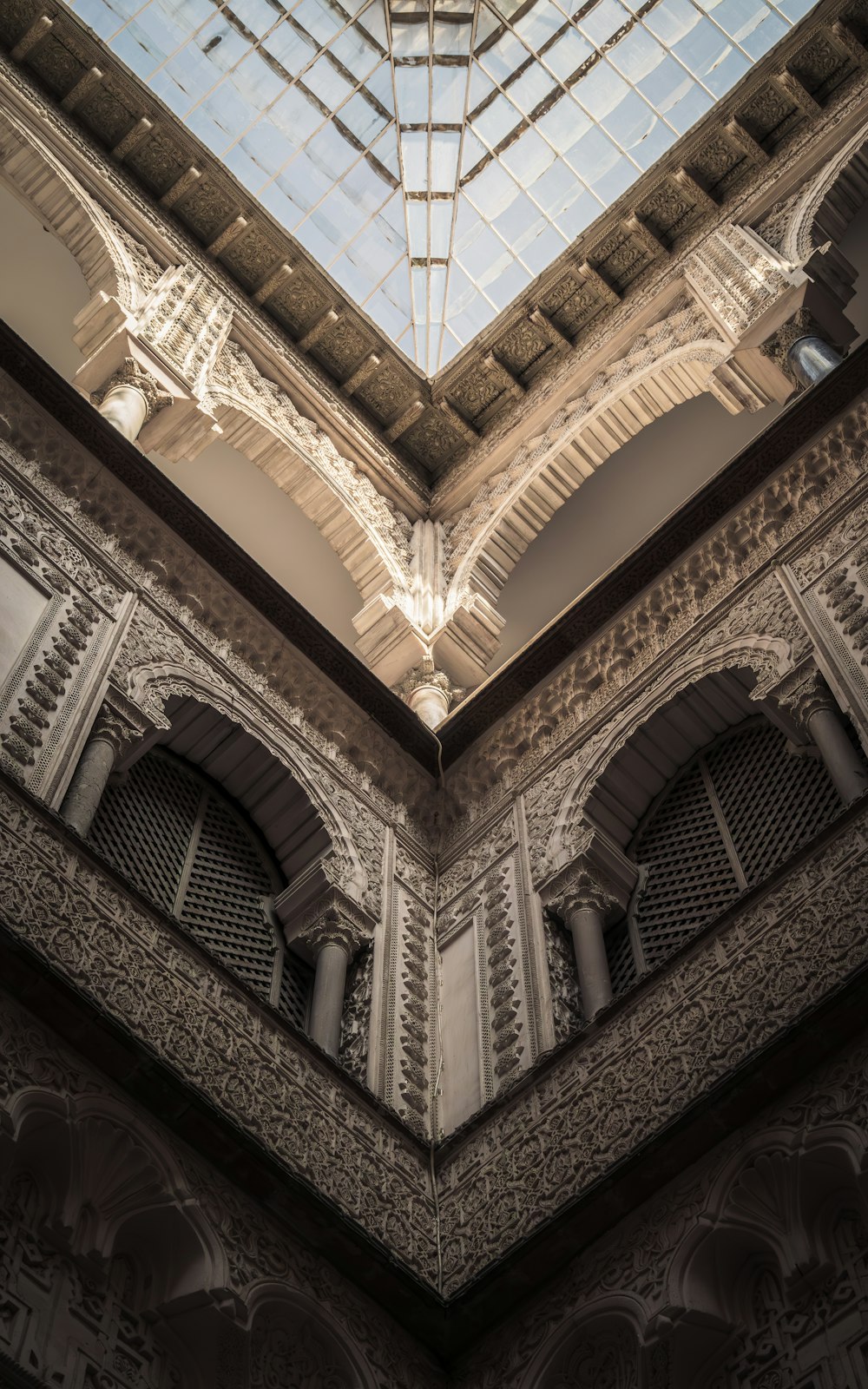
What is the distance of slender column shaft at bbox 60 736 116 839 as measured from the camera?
255 inches

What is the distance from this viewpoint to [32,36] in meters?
11.5

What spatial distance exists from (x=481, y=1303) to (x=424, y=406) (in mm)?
8092

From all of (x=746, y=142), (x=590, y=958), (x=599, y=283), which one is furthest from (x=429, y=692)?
(x=746, y=142)

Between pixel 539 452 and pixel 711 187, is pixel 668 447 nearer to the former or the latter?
pixel 539 452

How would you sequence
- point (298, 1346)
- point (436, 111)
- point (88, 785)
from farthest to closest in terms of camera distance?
point (436, 111) < point (88, 785) < point (298, 1346)

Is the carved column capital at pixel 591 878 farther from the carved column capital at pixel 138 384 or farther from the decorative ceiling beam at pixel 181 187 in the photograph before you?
the decorative ceiling beam at pixel 181 187

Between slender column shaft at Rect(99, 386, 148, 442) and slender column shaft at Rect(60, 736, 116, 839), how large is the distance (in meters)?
2.86

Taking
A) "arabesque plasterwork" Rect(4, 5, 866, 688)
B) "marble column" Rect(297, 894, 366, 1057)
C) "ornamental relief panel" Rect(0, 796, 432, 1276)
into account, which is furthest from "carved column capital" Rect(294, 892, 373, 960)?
"arabesque plasterwork" Rect(4, 5, 866, 688)

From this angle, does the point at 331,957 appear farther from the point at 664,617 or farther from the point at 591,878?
the point at 664,617

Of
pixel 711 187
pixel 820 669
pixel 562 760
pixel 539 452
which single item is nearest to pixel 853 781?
pixel 820 669

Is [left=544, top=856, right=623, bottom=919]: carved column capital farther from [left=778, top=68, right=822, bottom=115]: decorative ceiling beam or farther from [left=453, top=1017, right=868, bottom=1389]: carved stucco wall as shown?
[left=778, top=68, right=822, bottom=115]: decorative ceiling beam

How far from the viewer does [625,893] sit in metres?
7.73

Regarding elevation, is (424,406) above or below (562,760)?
above

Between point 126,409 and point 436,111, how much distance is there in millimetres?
5256
